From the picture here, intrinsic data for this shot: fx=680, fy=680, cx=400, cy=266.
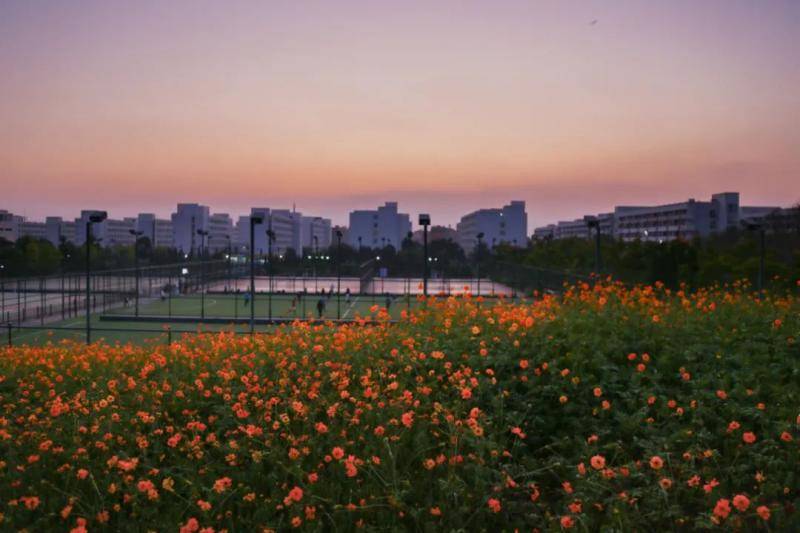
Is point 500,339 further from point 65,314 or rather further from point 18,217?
point 18,217

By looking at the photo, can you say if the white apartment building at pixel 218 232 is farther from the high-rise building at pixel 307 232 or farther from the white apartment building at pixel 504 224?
the white apartment building at pixel 504 224

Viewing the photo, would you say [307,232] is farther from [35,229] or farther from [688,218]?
[688,218]

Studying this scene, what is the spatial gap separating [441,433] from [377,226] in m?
146

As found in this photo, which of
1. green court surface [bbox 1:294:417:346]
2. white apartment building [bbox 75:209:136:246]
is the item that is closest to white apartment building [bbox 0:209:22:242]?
white apartment building [bbox 75:209:136:246]

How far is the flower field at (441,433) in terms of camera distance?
4.48 metres

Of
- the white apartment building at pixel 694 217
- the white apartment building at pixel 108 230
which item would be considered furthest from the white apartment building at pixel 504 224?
the white apartment building at pixel 108 230

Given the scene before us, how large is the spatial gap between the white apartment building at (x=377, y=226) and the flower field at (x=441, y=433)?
139 m

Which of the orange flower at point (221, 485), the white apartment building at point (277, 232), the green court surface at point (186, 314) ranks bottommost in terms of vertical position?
the green court surface at point (186, 314)

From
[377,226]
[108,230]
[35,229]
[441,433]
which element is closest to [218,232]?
[108,230]

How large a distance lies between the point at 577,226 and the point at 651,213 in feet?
176

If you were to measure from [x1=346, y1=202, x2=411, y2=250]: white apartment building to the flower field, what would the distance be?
139 metres

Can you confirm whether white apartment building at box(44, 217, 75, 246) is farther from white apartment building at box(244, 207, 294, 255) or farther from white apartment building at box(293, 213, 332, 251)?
white apartment building at box(293, 213, 332, 251)

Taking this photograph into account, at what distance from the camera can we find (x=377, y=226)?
15150cm

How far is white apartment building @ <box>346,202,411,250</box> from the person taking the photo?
5851 inches
